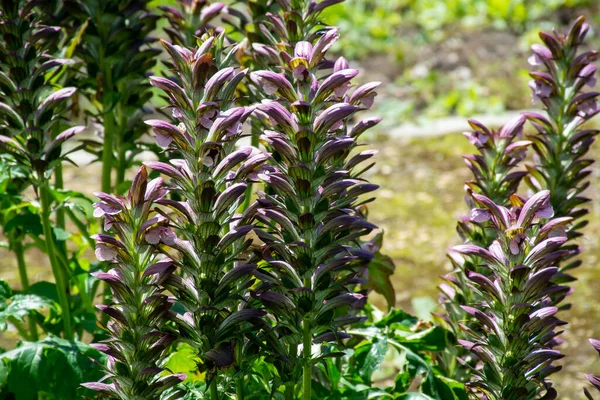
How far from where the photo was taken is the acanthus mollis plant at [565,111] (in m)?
2.68

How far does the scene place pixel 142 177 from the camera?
5.81ft

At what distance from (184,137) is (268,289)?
0.45 metres

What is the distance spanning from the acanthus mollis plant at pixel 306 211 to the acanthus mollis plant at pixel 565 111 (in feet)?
3.30

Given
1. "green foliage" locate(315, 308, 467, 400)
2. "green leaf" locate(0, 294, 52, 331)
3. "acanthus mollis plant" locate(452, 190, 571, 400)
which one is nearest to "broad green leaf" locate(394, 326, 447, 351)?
"green foliage" locate(315, 308, 467, 400)

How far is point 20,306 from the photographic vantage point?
2.42 metres

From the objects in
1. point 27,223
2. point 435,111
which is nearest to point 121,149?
point 27,223

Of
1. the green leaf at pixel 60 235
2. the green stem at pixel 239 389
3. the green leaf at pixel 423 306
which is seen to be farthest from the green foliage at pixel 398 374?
the green leaf at pixel 423 306

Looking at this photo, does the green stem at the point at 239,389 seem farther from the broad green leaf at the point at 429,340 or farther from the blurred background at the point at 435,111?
the blurred background at the point at 435,111

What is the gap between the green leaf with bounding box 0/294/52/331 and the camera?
2.37 metres

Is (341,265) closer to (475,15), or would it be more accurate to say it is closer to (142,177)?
(142,177)

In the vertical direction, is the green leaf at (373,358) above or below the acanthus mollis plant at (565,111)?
below

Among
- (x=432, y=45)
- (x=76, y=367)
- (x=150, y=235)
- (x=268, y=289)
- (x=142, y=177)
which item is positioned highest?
(x=432, y=45)

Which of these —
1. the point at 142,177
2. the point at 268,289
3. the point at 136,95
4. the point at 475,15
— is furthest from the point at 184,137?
the point at 475,15

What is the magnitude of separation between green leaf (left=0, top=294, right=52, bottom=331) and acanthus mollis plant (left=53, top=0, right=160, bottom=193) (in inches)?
24.1
